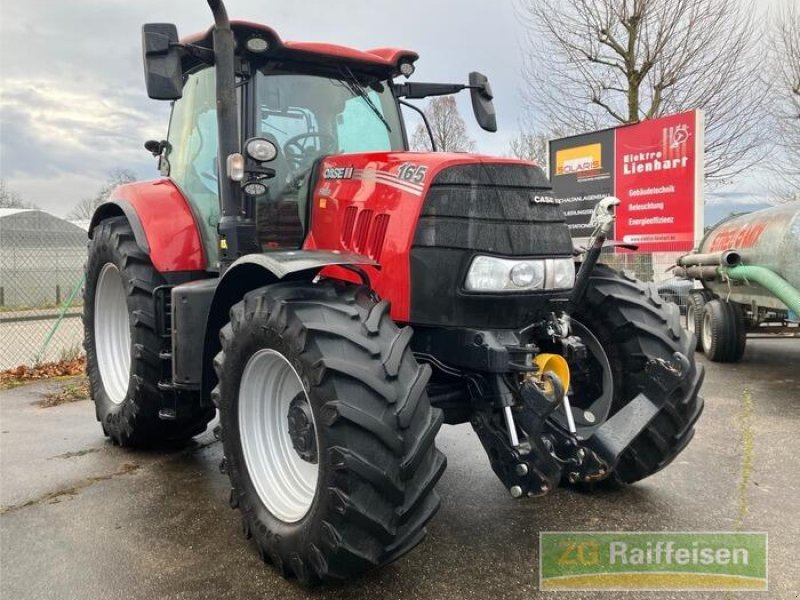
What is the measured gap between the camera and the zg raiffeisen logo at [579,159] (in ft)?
40.4

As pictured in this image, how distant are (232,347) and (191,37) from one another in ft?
6.17

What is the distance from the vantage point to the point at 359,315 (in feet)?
8.19

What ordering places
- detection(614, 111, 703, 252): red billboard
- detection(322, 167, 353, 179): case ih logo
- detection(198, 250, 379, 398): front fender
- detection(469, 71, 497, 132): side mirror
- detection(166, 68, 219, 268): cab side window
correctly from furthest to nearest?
1. detection(614, 111, 703, 252): red billboard
2. detection(469, 71, 497, 132): side mirror
3. detection(166, 68, 219, 268): cab side window
4. detection(322, 167, 353, 179): case ih logo
5. detection(198, 250, 379, 398): front fender

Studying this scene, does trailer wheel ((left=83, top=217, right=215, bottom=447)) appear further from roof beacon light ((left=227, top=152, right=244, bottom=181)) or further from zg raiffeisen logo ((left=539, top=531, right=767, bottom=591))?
zg raiffeisen logo ((left=539, top=531, right=767, bottom=591))

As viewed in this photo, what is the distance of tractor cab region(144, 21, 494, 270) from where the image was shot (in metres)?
3.31

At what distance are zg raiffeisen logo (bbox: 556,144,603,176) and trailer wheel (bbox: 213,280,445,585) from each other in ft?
35.0

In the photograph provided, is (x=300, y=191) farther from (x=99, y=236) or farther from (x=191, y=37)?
(x=99, y=236)

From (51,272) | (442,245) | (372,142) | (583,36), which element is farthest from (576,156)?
(51,272)

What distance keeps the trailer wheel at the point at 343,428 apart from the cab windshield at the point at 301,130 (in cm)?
85

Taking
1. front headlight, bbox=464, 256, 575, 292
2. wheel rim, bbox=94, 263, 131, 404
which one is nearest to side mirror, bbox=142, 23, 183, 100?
front headlight, bbox=464, 256, 575, 292

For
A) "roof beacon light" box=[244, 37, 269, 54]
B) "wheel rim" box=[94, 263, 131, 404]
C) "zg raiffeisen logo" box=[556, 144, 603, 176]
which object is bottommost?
"wheel rim" box=[94, 263, 131, 404]

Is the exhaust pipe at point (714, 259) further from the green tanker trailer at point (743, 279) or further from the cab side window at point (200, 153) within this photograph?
the cab side window at point (200, 153)

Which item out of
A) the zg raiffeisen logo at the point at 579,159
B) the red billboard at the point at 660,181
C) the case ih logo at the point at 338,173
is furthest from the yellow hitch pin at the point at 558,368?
the zg raiffeisen logo at the point at 579,159

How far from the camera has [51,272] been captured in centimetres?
1795
